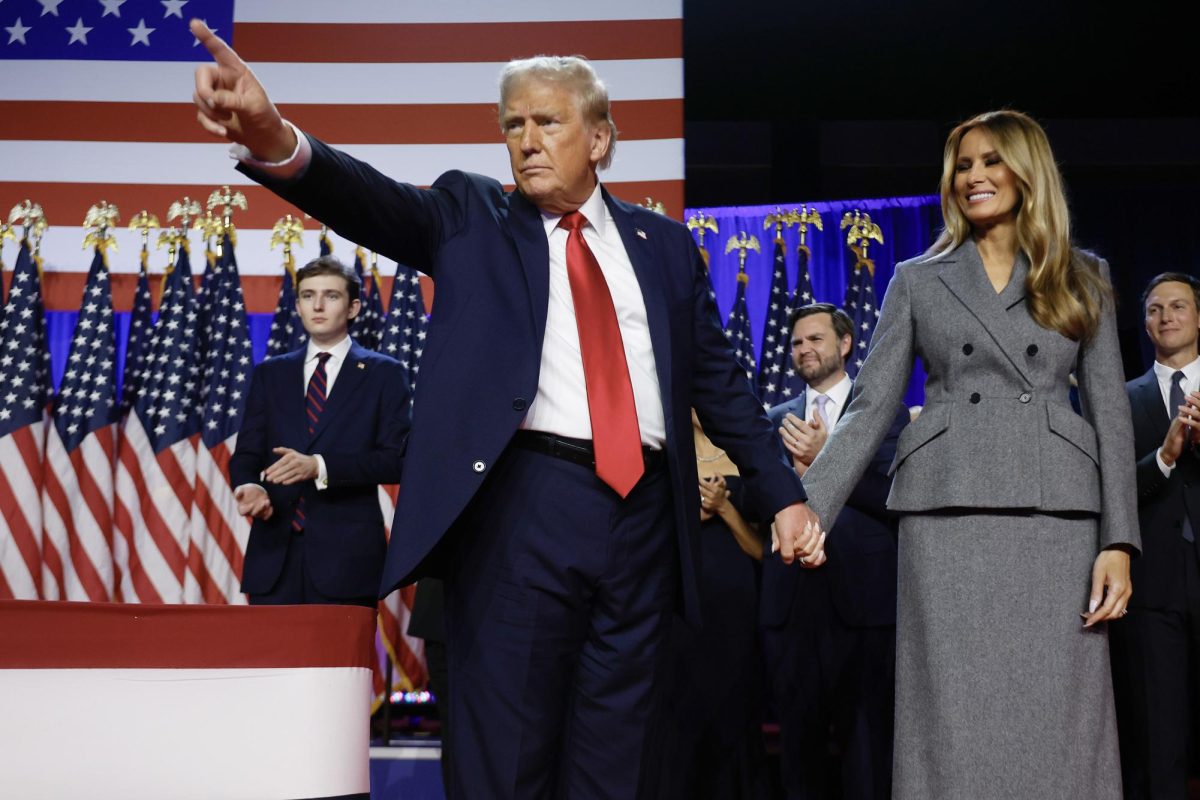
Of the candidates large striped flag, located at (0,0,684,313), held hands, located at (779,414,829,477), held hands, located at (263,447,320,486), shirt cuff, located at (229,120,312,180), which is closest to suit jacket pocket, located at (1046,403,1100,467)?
held hands, located at (779,414,829,477)

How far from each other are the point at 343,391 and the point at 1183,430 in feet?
9.05

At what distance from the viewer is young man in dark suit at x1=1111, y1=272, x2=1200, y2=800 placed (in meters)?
3.94

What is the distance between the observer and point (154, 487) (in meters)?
5.71

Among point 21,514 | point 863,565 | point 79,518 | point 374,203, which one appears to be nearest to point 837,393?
point 863,565

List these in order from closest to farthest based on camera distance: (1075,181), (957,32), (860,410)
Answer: (860,410) < (957,32) < (1075,181)

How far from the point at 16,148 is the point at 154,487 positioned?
1987mm

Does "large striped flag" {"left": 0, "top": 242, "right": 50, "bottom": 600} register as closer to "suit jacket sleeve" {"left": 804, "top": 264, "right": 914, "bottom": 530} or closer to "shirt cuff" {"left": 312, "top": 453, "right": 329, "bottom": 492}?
"shirt cuff" {"left": 312, "top": 453, "right": 329, "bottom": 492}

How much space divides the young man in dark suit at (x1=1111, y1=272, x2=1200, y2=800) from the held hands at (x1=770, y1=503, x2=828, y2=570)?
1947 millimetres

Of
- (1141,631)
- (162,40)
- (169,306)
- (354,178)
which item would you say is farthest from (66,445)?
(1141,631)

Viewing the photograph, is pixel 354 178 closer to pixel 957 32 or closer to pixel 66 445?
pixel 66 445

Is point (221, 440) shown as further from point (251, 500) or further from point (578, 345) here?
point (578, 345)

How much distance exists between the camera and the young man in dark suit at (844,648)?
393cm

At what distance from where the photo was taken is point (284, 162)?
6.14 feet

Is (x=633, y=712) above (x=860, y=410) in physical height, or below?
below
